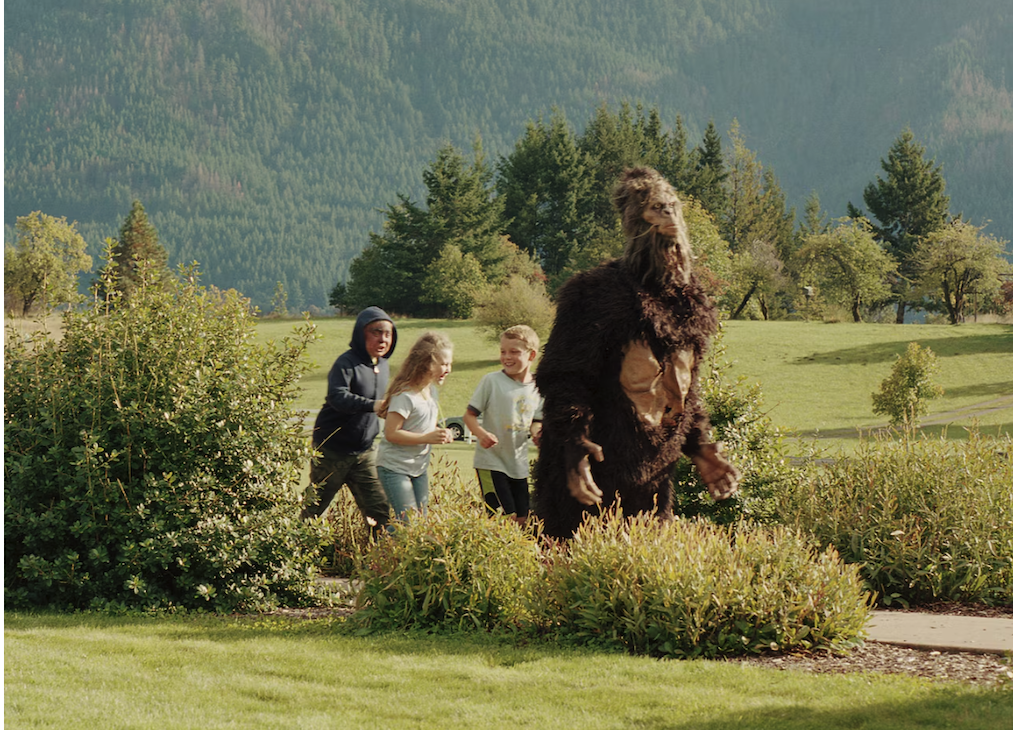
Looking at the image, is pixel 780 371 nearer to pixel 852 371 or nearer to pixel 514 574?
pixel 852 371

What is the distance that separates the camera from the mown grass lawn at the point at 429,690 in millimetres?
4039

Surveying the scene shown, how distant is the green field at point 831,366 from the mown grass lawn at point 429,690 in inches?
808

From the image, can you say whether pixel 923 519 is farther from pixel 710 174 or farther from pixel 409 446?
pixel 710 174

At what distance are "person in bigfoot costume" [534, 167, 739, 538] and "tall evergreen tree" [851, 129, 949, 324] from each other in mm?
73017

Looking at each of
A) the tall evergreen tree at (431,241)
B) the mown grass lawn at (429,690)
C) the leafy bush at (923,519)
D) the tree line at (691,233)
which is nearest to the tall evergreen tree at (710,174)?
the tree line at (691,233)

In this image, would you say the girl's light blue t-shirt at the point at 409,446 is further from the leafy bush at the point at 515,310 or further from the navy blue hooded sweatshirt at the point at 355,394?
the leafy bush at the point at 515,310

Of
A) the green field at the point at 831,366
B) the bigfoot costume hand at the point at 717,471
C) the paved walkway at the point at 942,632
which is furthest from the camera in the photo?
the green field at the point at 831,366

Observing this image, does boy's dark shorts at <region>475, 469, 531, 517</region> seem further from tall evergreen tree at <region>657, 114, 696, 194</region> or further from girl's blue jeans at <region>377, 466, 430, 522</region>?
tall evergreen tree at <region>657, 114, 696, 194</region>

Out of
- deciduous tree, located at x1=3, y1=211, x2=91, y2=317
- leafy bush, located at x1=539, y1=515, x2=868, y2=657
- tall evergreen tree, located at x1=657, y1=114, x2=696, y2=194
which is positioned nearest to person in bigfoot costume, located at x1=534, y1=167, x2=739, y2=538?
leafy bush, located at x1=539, y1=515, x2=868, y2=657

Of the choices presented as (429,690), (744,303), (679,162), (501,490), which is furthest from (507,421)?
(679,162)

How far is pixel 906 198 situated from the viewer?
246 feet

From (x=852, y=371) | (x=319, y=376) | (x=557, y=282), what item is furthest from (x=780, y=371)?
(x=557, y=282)

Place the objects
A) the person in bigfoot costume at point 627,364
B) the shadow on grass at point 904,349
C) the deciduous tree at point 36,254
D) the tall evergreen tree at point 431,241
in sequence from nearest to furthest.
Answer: the person in bigfoot costume at point 627,364 → the shadow on grass at point 904,349 → the deciduous tree at point 36,254 → the tall evergreen tree at point 431,241

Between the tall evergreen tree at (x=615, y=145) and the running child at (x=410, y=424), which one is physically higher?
the tall evergreen tree at (x=615, y=145)
